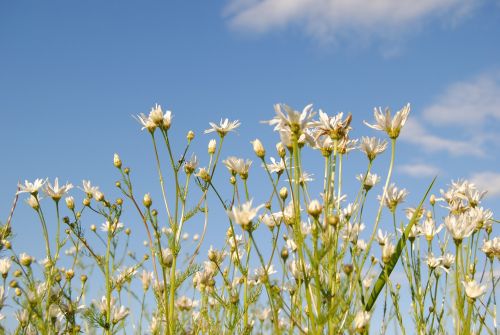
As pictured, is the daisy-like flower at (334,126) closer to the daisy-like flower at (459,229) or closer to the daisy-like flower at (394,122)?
the daisy-like flower at (394,122)

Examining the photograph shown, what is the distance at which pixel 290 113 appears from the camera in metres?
1.69

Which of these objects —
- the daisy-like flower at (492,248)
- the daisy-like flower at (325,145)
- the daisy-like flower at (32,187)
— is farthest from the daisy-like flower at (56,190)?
the daisy-like flower at (492,248)

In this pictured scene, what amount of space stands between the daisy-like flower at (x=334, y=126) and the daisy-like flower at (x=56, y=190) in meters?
1.45

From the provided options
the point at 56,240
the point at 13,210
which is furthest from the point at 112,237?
the point at 13,210

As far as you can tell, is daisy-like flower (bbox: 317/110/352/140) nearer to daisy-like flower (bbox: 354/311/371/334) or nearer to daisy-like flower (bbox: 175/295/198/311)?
daisy-like flower (bbox: 354/311/371/334)

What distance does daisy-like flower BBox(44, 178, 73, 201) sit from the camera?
2674 mm

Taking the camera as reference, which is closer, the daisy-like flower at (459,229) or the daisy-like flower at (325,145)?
the daisy-like flower at (325,145)

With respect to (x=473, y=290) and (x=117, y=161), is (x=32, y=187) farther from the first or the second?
(x=473, y=290)

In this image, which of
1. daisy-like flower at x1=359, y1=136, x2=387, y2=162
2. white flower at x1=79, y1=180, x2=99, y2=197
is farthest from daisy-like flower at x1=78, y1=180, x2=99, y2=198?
daisy-like flower at x1=359, y1=136, x2=387, y2=162

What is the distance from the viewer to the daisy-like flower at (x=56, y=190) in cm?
267

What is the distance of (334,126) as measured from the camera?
6.31 ft

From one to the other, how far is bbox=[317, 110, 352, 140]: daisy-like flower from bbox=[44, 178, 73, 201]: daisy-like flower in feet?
4.76

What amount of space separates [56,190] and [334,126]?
1.55 metres

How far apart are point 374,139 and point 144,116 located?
1112 millimetres
